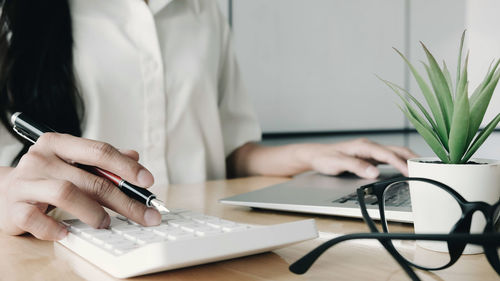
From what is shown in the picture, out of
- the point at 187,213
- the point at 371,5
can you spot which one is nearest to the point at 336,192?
the point at 187,213

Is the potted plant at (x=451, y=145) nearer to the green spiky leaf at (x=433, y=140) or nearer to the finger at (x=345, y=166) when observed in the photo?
the green spiky leaf at (x=433, y=140)

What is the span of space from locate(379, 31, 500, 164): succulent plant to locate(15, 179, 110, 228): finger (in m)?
0.25

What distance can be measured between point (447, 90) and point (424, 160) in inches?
2.3

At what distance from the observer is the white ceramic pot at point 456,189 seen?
0.31 meters

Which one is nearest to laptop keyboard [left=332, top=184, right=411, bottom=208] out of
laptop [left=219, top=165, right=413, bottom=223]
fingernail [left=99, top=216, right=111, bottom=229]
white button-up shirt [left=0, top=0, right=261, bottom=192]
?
laptop [left=219, top=165, right=413, bottom=223]

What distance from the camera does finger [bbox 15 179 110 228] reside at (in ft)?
1.16

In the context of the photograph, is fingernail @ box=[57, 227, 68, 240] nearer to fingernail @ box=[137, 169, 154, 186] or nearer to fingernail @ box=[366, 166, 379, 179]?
fingernail @ box=[137, 169, 154, 186]

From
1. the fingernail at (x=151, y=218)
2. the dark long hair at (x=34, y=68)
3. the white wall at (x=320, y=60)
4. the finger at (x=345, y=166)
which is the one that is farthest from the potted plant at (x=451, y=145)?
the white wall at (x=320, y=60)

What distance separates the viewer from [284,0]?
1.51 m

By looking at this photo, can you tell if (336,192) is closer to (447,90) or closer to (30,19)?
(447,90)

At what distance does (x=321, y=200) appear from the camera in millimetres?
481

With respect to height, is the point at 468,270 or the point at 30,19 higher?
the point at 30,19

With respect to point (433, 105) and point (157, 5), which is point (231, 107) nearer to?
point (157, 5)

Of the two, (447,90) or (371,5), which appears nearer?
(447,90)
